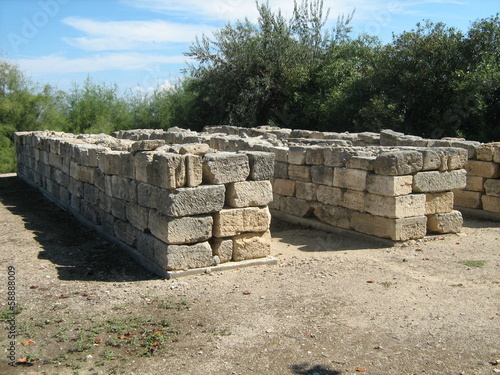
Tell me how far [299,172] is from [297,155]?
0.33 metres

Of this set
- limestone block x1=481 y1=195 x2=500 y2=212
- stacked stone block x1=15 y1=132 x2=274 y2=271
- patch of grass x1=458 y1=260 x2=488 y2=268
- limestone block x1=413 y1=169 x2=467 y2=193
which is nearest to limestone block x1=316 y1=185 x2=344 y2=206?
limestone block x1=413 y1=169 x2=467 y2=193

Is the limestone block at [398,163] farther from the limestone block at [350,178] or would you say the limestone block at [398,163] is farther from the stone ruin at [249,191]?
the limestone block at [350,178]

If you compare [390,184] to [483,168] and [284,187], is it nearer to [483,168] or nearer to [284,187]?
[284,187]

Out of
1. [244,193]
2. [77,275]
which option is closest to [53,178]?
[77,275]

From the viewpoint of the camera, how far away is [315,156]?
1010 centimetres

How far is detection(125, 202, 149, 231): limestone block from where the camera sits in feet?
24.8

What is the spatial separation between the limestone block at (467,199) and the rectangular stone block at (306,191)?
11.2ft

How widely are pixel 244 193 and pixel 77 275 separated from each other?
8.26 feet

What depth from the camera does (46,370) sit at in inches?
181

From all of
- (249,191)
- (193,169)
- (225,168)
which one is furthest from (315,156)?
(193,169)

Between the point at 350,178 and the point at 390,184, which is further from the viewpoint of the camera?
the point at 350,178

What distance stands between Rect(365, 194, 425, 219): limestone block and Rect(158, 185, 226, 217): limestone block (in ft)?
9.58

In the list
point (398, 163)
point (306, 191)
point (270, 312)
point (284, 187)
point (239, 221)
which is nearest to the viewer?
point (270, 312)

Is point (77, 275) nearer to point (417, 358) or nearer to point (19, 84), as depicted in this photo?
point (417, 358)
